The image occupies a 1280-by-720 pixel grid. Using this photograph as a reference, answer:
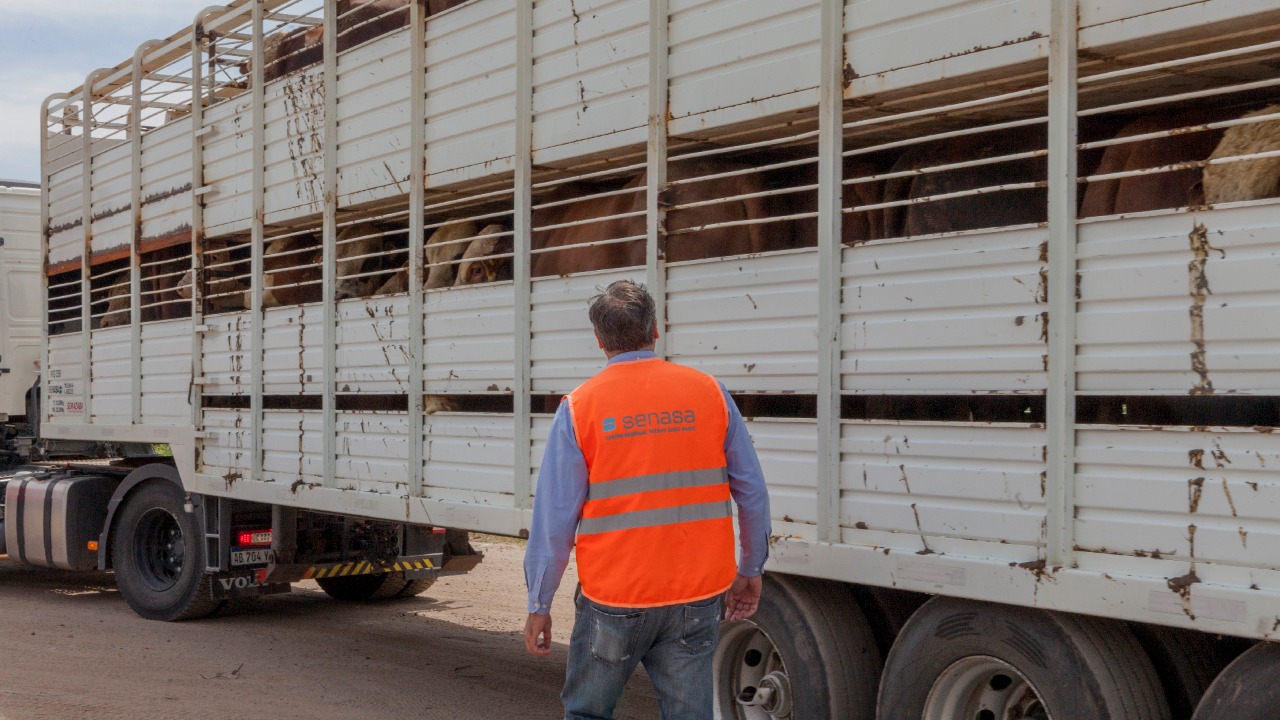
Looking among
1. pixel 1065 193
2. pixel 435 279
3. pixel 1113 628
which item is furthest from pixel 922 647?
pixel 435 279

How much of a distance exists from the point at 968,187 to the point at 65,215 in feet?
26.3

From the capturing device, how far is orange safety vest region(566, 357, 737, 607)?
11.7ft

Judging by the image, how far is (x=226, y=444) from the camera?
313 inches

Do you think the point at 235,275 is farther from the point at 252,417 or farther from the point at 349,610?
the point at 349,610

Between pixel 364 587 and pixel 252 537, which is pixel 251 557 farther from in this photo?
pixel 364 587

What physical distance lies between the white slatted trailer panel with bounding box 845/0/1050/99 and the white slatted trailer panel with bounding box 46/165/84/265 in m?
7.30

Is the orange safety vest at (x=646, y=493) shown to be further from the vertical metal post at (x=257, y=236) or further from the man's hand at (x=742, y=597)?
the vertical metal post at (x=257, y=236)

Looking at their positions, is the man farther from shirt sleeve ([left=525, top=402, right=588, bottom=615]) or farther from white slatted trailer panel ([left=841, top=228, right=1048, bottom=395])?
white slatted trailer panel ([left=841, top=228, right=1048, bottom=395])

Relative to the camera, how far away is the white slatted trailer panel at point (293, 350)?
281 inches

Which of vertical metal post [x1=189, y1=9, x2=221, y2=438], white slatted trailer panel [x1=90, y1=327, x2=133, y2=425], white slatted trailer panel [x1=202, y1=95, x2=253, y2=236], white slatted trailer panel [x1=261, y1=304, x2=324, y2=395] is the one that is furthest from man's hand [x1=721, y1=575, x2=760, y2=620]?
white slatted trailer panel [x1=90, y1=327, x2=133, y2=425]

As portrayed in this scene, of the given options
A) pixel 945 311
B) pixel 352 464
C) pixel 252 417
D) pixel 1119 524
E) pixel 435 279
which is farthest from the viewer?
pixel 252 417

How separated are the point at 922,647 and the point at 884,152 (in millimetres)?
1796

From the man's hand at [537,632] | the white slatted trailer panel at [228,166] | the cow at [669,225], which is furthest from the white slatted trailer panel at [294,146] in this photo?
the man's hand at [537,632]

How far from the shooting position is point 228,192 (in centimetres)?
804
